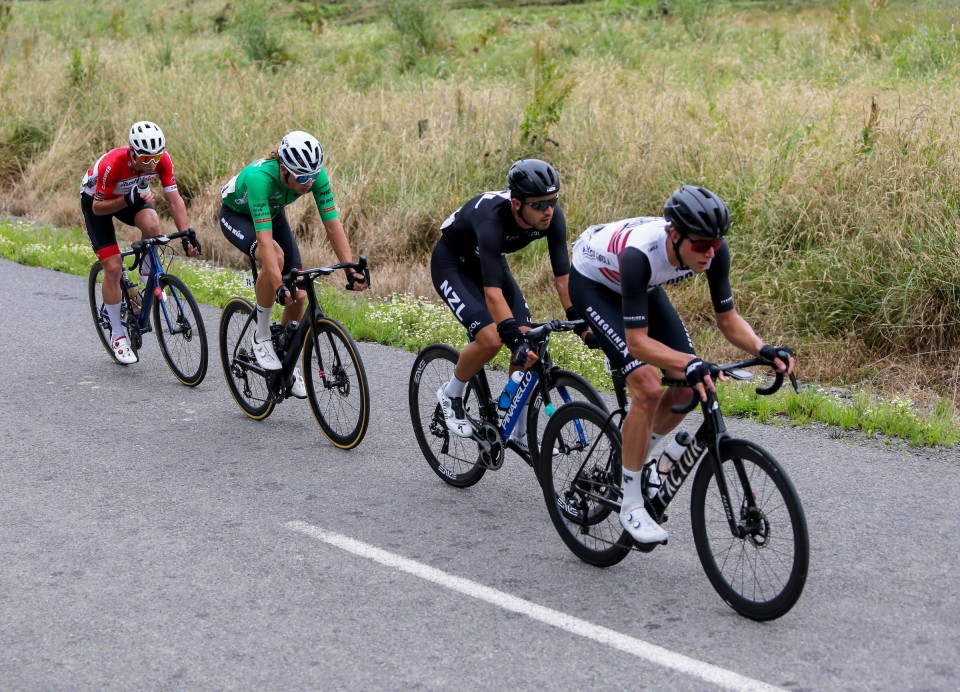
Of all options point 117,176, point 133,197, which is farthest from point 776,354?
point 133,197

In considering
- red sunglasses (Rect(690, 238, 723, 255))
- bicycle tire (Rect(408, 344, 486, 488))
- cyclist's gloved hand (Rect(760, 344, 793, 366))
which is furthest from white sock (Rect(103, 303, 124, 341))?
cyclist's gloved hand (Rect(760, 344, 793, 366))

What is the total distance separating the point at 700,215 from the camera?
14.7 ft

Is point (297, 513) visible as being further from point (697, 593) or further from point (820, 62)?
point (820, 62)

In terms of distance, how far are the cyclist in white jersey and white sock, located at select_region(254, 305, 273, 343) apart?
2750 millimetres

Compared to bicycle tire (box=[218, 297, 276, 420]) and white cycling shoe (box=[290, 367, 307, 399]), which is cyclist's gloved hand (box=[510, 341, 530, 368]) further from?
bicycle tire (box=[218, 297, 276, 420])

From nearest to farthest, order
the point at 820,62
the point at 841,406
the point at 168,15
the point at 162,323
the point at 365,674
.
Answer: the point at 365,674 < the point at 841,406 < the point at 162,323 < the point at 820,62 < the point at 168,15

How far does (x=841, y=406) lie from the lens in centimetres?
730

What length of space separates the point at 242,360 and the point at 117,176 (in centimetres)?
210

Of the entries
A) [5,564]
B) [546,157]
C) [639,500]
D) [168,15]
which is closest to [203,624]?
[5,564]

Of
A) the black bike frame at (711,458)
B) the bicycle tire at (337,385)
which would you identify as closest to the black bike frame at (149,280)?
the bicycle tire at (337,385)

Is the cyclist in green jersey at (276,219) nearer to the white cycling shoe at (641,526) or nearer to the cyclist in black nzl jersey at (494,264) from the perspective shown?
the cyclist in black nzl jersey at (494,264)

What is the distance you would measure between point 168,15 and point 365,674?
117 feet

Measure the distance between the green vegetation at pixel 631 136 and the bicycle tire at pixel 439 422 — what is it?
2789 mm

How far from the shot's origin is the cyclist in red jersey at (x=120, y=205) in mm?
8539
